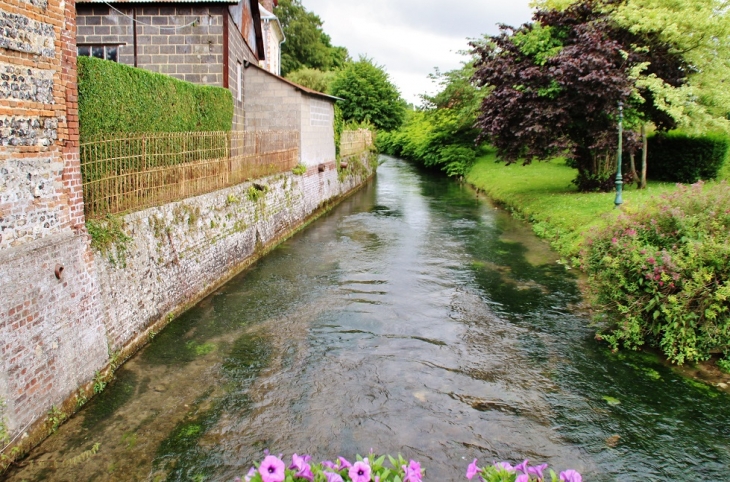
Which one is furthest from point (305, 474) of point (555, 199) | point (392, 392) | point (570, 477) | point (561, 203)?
point (555, 199)

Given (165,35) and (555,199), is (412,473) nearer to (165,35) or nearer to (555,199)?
(165,35)

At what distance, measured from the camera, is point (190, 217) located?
10.4m

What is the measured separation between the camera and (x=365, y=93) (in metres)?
40.3

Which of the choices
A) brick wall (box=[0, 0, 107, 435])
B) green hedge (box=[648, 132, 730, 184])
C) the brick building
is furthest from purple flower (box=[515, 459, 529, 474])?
green hedge (box=[648, 132, 730, 184])

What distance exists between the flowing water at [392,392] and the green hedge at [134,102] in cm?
327

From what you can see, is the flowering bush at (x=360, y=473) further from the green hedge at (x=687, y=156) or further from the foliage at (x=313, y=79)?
the foliage at (x=313, y=79)

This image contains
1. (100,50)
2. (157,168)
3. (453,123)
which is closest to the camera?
(157,168)

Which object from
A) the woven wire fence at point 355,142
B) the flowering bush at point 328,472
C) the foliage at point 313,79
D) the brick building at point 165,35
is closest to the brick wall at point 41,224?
the flowering bush at point 328,472

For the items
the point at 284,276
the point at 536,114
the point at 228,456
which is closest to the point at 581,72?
the point at 536,114

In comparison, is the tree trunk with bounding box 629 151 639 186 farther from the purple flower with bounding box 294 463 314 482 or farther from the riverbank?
the purple flower with bounding box 294 463 314 482

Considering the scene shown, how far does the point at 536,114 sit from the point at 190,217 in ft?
40.3

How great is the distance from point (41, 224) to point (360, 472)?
4.83m

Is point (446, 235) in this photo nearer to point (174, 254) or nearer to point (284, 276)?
point (284, 276)

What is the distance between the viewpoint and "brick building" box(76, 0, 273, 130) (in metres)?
16.8
